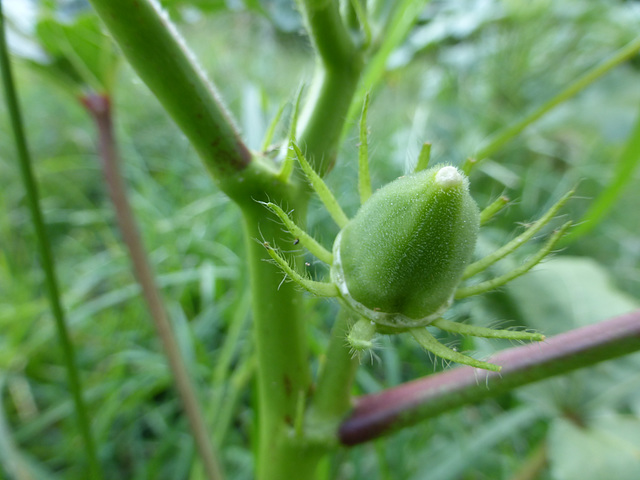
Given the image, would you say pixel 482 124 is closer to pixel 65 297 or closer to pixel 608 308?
pixel 608 308

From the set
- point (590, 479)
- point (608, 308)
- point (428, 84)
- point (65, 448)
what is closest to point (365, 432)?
point (590, 479)

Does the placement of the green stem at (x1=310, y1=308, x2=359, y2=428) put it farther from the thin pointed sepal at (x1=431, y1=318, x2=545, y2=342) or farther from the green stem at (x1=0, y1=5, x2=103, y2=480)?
the green stem at (x1=0, y1=5, x2=103, y2=480)

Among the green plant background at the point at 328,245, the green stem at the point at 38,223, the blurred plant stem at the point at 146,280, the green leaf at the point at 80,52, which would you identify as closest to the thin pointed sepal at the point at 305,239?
the green plant background at the point at 328,245

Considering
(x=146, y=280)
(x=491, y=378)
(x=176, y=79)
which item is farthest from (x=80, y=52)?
(x=491, y=378)

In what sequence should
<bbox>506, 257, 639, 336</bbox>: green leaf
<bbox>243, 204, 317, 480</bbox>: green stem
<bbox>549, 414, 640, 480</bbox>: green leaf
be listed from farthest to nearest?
<bbox>506, 257, 639, 336</bbox>: green leaf < <bbox>549, 414, 640, 480</bbox>: green leaf < <bbox>243, 204, 317, 480</bbox>: green stem

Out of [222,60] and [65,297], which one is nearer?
[65,297]

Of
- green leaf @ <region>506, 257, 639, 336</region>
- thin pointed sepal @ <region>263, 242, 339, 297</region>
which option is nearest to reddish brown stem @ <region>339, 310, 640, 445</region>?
thin pointed sepal @ <region>263, 242, 339, 297</region>

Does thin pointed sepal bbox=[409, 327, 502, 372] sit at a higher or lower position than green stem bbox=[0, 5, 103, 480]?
lower
